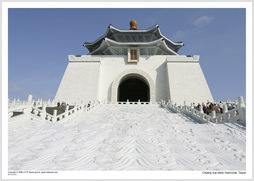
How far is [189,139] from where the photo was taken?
5383 millimetres

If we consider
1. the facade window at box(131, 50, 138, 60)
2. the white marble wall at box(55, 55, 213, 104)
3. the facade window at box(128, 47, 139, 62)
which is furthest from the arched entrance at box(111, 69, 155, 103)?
the facade window at box(131, 50, 138, 60)

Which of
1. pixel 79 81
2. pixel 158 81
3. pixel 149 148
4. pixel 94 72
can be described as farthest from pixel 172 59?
pixel 149 148

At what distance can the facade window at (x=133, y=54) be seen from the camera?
2277 cm

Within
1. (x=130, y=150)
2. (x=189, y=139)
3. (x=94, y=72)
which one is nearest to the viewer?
(x=130, y=150)

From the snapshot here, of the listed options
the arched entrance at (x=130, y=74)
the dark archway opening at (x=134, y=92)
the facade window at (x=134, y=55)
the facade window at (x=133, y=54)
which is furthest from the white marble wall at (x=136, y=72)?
the dark archway opening at (x=134, y=92)

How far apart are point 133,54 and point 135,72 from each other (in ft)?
9.01

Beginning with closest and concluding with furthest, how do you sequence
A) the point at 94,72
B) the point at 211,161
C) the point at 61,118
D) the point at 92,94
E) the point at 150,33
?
the point at 211,161, the point at 61,118, the point at 92,94, the point at 94,72, the point at 150,33

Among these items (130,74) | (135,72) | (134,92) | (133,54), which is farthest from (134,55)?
(134,92)

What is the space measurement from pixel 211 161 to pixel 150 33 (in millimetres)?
23009

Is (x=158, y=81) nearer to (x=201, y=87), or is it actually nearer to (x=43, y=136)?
(x=201, y=87)

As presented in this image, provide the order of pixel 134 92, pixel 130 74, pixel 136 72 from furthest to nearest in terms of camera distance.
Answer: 1. pixel 134 92
2. pixel 130 74
3. pixel 136 72

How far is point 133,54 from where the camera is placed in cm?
2300

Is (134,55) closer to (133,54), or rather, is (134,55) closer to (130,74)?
(133,54)

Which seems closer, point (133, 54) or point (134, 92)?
point (133, 54)
